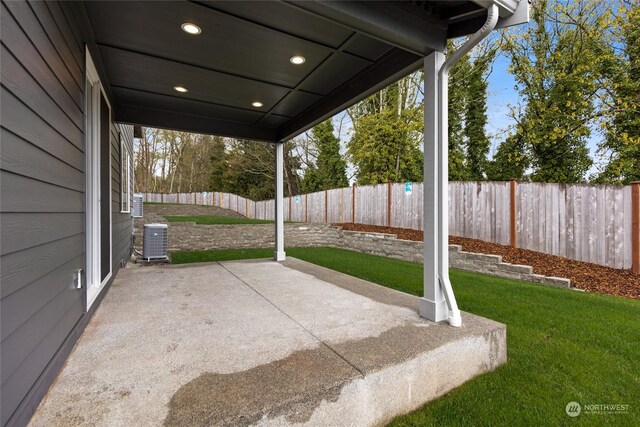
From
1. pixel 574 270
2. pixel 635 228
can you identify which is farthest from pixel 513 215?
pixel 635 228

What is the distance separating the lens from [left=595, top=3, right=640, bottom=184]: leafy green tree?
275 inches

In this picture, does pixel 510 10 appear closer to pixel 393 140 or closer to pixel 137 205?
pixel 137 205

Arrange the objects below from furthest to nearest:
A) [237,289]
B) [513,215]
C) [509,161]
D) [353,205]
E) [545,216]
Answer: [353,205] → [509,161] → [513,215] → [545,216] → [237,289]

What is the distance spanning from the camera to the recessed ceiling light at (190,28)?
93.3 inches

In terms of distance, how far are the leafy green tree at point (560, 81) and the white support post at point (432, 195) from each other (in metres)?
7.45

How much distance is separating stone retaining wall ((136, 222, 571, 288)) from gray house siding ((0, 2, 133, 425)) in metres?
6.07

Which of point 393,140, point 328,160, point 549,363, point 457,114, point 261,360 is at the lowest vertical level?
point 549,363

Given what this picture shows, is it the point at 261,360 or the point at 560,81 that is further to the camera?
the point at 560,81

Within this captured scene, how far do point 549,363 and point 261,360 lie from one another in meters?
2.18

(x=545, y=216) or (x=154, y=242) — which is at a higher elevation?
(x=545, y=216)

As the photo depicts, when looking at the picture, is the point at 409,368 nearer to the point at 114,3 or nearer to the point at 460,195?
the point at 114,3

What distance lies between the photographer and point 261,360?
1768mm

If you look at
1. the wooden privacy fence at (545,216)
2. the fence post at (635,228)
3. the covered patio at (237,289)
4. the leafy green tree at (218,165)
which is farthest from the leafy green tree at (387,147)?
the leafy green tree at (218,165)

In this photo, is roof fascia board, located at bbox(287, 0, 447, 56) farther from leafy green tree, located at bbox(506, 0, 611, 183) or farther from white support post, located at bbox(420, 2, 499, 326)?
leafy green tree, located at bbox(506, 0, 611, 183)
